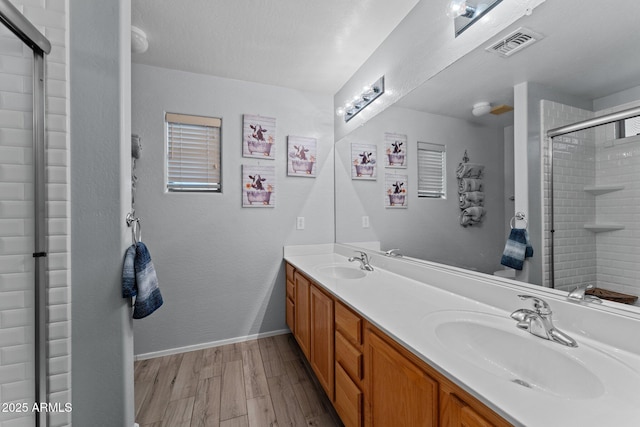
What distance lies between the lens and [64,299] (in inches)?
43.0

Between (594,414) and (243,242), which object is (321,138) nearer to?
(243,242)

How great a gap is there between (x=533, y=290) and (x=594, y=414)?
54 centimetres

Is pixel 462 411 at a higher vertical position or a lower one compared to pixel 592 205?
lower

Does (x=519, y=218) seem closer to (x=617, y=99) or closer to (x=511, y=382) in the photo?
(x=617, y=99)

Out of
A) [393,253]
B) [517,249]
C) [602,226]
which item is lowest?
[393,253]

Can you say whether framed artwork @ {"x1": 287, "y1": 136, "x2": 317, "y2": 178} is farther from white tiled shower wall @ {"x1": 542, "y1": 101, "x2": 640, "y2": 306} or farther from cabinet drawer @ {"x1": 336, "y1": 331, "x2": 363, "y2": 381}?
white tiled shower wall @ {"x1": 542, "y1": 101, "x2": 640, "y2": 306}

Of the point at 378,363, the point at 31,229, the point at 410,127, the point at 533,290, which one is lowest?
the point at 378,363

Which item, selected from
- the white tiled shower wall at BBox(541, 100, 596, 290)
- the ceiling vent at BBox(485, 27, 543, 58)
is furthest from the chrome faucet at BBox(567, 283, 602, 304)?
the ceiling vent at BBox(485, 27, 543, 58)

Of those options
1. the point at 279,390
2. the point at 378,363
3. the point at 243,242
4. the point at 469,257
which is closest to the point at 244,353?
the point at 279,390

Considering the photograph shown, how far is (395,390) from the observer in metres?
0.89

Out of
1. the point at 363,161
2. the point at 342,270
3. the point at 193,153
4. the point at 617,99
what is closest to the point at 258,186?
the point at 193,153

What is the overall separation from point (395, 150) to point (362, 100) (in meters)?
0.66

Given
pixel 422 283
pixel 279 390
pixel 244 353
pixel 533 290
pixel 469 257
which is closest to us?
pixel 533 290

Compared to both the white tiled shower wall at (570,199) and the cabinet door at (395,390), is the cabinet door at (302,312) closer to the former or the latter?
the cabinet door at (395,390)
